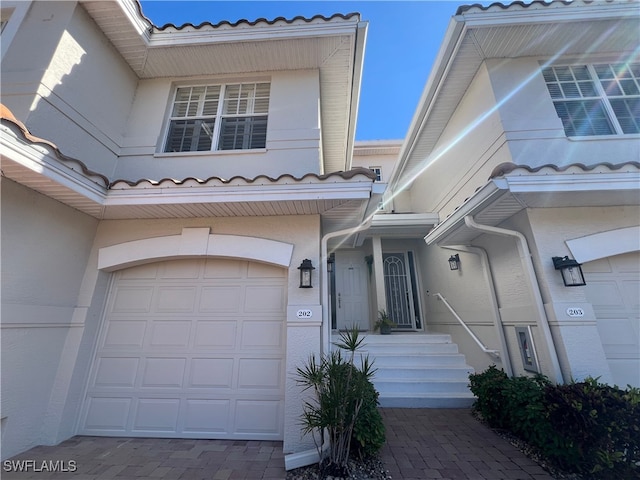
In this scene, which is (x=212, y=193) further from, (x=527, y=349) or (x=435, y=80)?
(x=435, y=80)

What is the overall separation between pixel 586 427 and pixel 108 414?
257 inches

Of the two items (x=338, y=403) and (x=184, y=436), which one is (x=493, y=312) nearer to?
(x=338, y=403)

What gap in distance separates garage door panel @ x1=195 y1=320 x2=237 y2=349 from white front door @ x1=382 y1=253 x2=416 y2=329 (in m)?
5.63

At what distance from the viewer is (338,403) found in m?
3.24

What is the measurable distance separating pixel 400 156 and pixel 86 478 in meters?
10.0

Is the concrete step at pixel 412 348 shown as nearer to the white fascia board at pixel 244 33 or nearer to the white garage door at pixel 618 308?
the white garage door at pixel 618 308

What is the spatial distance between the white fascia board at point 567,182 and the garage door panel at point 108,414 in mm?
6814

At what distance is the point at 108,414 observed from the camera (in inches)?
168

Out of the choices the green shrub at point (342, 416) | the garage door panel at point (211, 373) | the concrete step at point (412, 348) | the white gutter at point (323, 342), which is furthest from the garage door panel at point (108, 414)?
the concrete step at point (412, 348)

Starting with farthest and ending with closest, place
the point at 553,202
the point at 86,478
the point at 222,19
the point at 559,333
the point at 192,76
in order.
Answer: the point at 192,76, the point at 222,19, the point at 553,202, the point at 559,333, the point at 86,478

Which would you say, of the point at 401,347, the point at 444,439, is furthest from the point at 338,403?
the point at 401,347

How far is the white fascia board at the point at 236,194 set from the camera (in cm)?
402

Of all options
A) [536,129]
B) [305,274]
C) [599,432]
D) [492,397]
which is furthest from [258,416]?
[536,129]

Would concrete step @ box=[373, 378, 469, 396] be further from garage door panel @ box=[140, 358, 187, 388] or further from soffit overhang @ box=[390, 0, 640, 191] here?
soffit overhang @ box=[390, 0, 640, 191]
